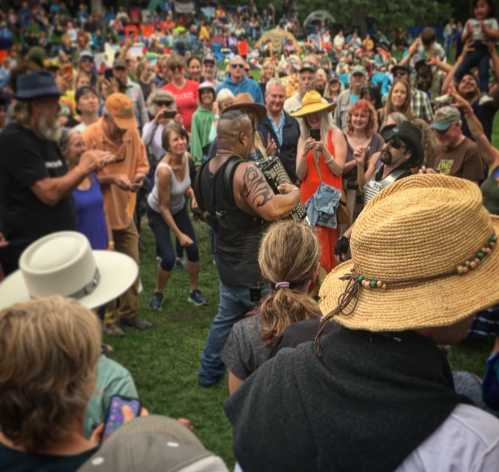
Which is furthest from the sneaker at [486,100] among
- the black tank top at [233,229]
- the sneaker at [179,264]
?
the black tank top at [233,229]

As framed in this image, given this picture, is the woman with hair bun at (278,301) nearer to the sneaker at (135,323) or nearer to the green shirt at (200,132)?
the sneaker at (135,323)

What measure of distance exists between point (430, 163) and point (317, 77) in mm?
4592

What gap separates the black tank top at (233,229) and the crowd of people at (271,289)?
1 centimetres

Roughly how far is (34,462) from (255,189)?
7.35ft

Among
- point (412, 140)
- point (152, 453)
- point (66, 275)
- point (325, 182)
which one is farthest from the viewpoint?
point (325, 182)

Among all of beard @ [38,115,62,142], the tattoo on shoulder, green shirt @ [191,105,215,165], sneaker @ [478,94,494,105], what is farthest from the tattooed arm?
sneaker @ [478,94,494,105]

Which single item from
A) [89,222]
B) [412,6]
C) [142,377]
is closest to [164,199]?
[89,222]

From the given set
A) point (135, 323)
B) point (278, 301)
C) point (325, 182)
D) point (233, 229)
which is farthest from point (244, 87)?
point (278, 301)

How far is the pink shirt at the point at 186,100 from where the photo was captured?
8281 mm

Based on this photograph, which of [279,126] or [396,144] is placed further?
[279,126]

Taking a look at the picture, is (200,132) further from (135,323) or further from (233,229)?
(233,229)

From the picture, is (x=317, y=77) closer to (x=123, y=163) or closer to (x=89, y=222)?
(x=123, y=163)

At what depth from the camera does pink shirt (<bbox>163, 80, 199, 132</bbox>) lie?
8.28 metres

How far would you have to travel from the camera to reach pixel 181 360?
4777mm
